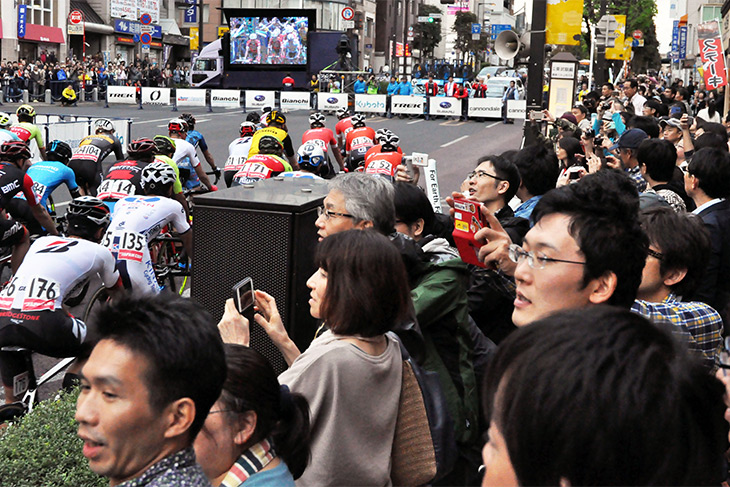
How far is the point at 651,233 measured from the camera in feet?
13.0

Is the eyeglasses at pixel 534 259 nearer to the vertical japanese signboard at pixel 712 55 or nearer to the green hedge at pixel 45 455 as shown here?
the green hedge at pixel 45 455

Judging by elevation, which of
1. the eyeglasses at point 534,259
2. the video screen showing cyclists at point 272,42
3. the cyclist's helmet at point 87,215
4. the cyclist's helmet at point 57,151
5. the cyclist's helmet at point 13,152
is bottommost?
the cyclist's helmet at point 87,215

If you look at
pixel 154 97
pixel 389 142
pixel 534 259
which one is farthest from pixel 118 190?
pixel 154 97

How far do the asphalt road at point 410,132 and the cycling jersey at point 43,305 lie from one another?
1088cm

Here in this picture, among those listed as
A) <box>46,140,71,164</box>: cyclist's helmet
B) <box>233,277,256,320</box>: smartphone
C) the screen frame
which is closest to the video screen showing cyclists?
the screen frame

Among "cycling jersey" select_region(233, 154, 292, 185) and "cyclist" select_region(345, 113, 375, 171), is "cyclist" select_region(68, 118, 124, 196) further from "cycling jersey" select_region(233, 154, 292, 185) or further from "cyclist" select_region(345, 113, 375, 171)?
"cyclist" select_region(345, 113, 375, 171)

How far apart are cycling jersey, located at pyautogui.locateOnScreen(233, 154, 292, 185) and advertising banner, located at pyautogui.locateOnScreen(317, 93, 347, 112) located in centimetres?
2877

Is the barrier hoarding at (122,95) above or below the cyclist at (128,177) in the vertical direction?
above

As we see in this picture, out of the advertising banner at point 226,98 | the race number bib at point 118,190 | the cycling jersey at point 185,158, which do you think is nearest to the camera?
the race number bib at point 118,190

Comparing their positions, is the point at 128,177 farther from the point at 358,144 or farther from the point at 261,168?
the point at 358,144

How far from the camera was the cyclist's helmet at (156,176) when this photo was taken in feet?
25.4

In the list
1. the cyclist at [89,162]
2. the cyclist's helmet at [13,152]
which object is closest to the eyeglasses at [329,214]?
the cyclist's helmet at [13,152]

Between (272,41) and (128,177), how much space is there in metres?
45.7

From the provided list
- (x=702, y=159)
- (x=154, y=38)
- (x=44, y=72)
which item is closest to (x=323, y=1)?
(x=154, y=38)
